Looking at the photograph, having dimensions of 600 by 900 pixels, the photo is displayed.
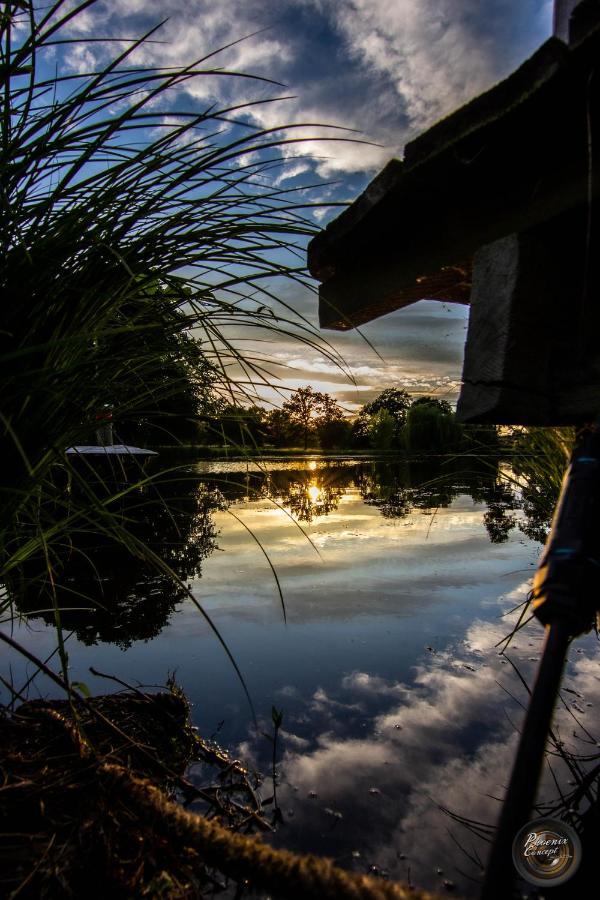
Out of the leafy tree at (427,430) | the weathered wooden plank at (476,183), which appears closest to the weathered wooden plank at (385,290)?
the weathered wooden plank at (476,183)

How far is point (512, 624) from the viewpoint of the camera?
305cm

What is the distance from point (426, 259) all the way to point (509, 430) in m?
1.71

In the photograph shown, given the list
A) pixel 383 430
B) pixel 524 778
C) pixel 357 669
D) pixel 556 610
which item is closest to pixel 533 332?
pixel 556 610

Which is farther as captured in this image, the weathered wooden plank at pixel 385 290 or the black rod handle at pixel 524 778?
the weathered wooden plank at pixel 385 290

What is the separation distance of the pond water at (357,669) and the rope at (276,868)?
0.37 metres

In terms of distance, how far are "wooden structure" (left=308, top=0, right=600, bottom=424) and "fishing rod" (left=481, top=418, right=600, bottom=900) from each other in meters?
0.56

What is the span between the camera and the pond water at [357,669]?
1.43 m

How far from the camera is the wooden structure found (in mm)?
959

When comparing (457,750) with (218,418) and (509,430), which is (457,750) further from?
(509,430)

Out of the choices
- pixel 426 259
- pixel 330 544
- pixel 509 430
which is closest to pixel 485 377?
pixel 426 259

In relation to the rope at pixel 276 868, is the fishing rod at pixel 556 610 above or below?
above

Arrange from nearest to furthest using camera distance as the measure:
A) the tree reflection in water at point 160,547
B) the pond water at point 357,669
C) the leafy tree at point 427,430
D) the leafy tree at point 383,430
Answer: the pond water at point 357,669 → the tree reflection in water at point 160,547 → the leafy tree at point 427,430 → the leafy tree at point 383,430

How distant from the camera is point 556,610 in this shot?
401mm

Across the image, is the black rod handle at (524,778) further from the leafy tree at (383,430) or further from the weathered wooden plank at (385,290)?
the leafy tree at (383,430)
